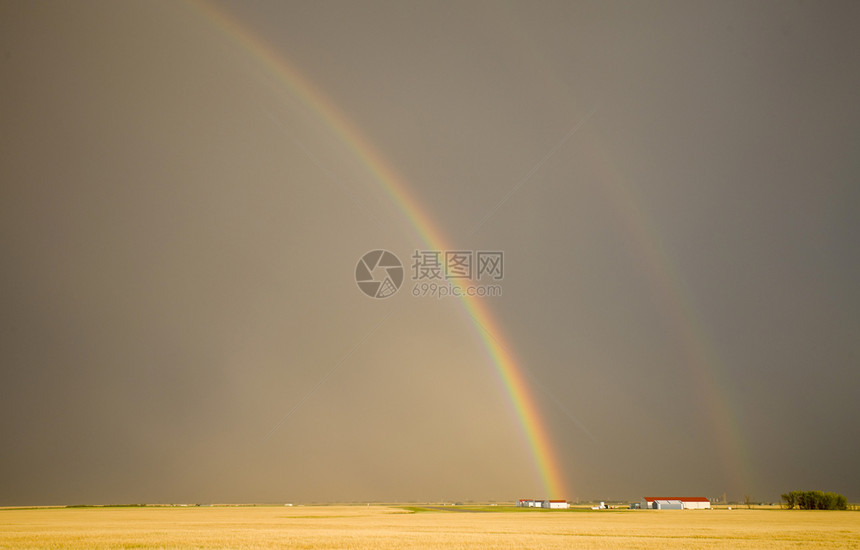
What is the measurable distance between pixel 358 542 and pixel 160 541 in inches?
507

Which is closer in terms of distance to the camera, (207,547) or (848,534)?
(207,547)

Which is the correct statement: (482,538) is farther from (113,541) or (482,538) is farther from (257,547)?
(113,541)

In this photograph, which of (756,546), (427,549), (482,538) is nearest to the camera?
(427,549)

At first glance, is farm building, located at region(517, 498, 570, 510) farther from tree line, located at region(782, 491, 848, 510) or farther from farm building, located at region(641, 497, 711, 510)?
tree line, located at region(782, 491, 848, 510)

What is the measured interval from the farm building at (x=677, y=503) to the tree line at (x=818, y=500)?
26.0 meters

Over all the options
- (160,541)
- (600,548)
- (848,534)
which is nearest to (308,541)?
(160,541)

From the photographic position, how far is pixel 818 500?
121 m

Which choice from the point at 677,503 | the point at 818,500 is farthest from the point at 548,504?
the point at 818,500

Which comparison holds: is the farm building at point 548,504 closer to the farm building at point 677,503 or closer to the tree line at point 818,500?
the farm building at point 677,503

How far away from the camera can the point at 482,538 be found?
141ft

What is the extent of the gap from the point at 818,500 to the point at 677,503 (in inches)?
1311

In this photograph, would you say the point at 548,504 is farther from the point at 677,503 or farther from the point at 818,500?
the point at 818,500

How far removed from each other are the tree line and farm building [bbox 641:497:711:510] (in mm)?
26014

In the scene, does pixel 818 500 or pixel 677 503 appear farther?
pixel 677 503
